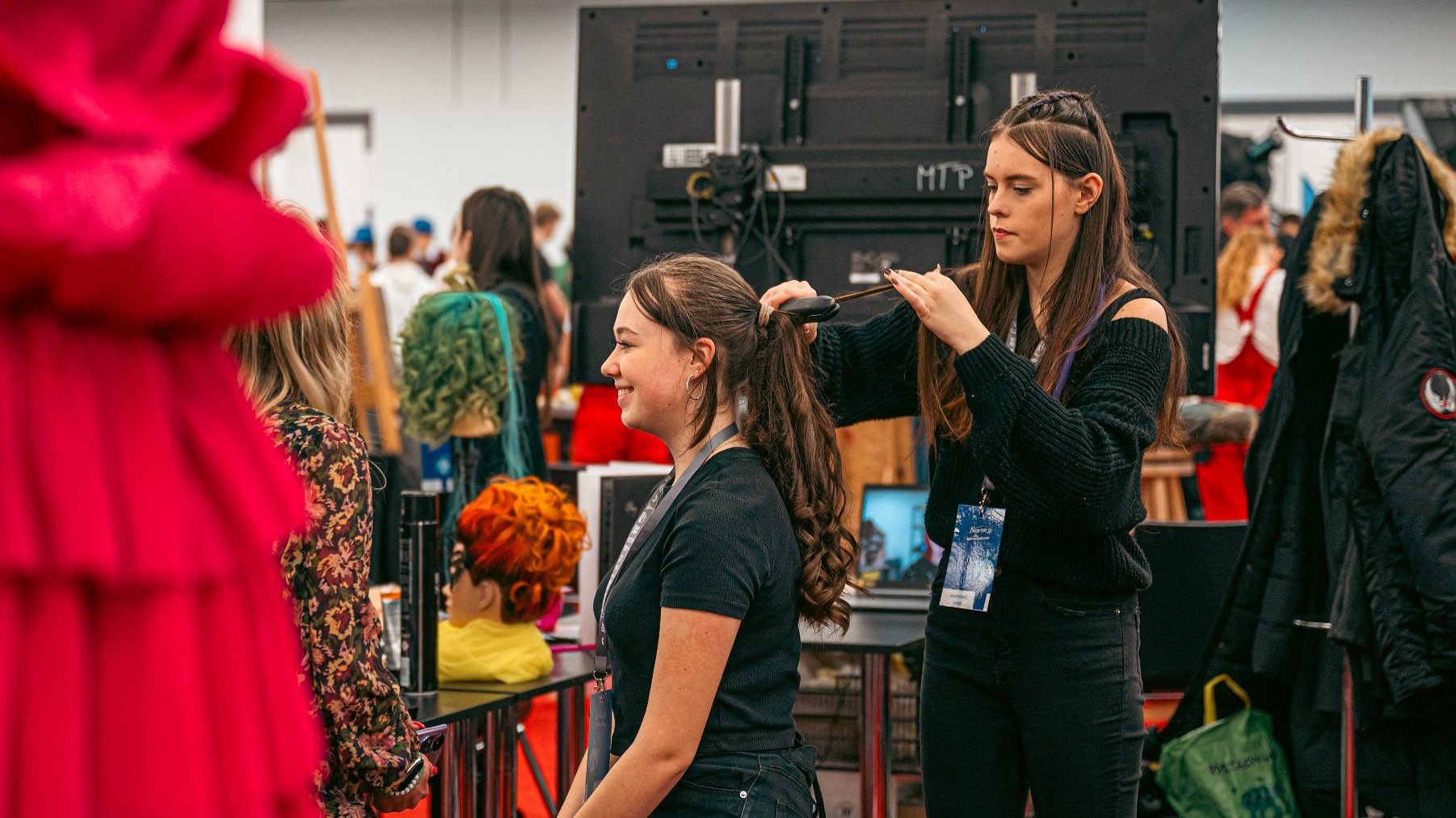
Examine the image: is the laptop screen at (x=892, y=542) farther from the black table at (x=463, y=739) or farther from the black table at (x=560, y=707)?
the black table at (x=463, y=739)

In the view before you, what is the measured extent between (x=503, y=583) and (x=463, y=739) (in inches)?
10.5

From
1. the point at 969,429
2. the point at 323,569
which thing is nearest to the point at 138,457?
the point at 323,569

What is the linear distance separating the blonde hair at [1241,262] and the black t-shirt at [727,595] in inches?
178

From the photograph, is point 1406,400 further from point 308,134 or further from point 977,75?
point 308,134

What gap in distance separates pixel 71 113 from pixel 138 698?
10.2 inches

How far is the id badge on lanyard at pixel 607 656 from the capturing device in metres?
1.65

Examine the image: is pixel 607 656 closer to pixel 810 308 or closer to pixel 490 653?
pixel 810 308

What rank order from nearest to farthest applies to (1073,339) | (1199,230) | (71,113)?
1. (71,113)
2. (1073,339)
3. (1199,230)

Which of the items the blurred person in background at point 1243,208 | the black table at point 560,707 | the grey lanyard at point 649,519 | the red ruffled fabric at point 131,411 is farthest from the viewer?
the blurred person in background at point 1243,208

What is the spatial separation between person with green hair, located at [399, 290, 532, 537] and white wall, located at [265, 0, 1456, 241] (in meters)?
7.32

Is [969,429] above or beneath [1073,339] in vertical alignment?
beneath

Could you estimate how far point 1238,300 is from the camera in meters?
5.67

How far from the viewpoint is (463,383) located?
3.24m

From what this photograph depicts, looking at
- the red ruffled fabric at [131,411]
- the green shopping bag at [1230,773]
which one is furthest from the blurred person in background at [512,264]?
the red ruffled fabric at [131,411]
